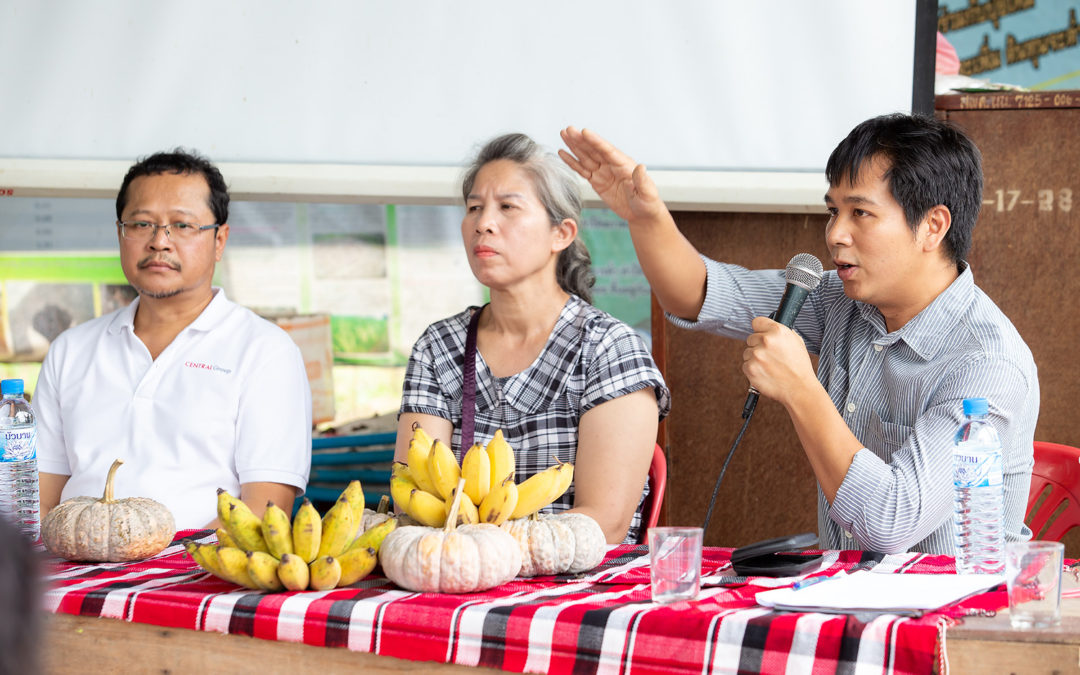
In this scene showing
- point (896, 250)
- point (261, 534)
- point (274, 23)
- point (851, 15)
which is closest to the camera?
point (261, 534)

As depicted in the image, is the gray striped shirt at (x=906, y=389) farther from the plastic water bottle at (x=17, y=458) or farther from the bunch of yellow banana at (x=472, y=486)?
the plastic water bottle at (x=17, y=458)

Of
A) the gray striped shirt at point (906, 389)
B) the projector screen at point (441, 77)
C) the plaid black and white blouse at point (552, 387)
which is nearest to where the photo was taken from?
the gray striped shirt at point (906, 389)

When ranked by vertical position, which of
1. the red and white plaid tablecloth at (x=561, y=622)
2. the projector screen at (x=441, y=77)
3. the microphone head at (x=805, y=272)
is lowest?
the red and white plaid tablecloth at (x=561, y=622)

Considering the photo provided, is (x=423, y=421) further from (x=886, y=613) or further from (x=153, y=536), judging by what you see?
(x=886, y=613)

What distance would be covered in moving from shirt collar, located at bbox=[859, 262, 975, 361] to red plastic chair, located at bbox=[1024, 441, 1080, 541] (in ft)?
1.60

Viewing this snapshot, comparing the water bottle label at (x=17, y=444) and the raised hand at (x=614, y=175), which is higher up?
the raised hand at (x=614, y=175)

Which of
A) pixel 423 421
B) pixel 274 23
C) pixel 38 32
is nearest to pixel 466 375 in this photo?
pixel 423 421

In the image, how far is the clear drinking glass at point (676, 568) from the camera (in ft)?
4.08

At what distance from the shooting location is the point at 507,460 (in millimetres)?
1436

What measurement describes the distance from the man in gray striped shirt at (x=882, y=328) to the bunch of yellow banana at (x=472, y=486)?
439mm

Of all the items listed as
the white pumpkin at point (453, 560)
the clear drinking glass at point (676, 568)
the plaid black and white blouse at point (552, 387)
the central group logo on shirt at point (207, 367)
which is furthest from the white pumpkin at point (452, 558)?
the central group logo on shirt at point (207, 367)

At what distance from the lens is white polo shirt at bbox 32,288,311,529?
227 cm

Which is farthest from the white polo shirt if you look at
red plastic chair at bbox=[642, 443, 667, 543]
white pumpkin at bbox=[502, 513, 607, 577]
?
white pumpkin at bbox=[502, 513, 607, 577]

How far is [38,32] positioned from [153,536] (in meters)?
1.92
